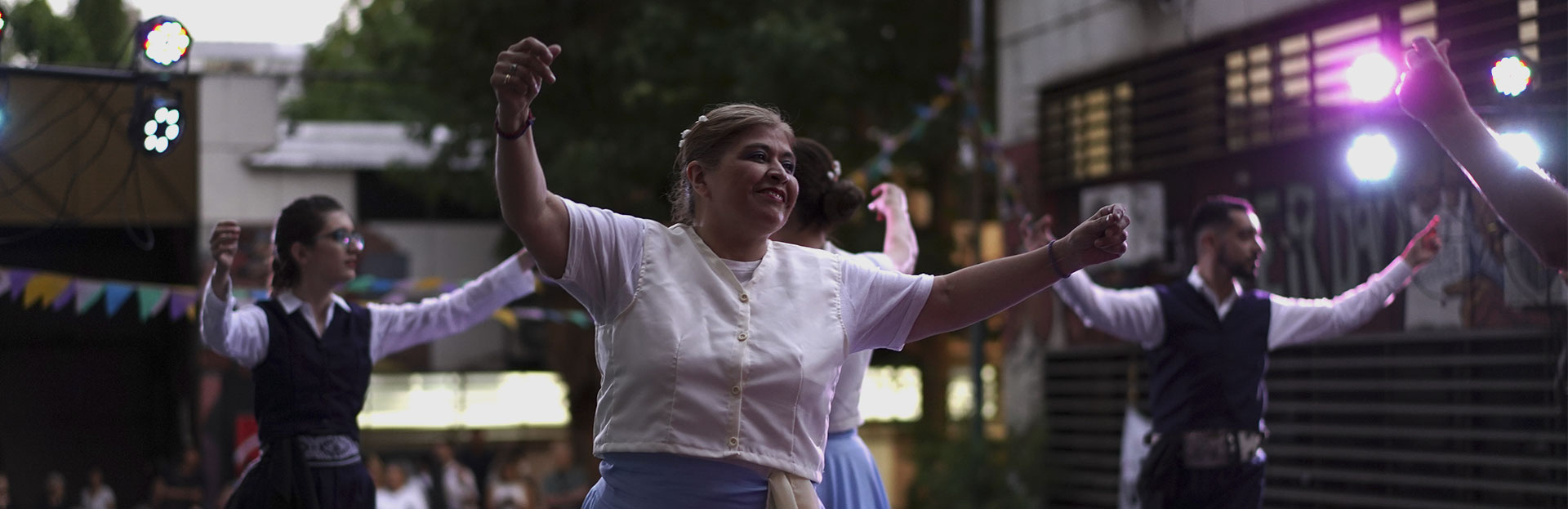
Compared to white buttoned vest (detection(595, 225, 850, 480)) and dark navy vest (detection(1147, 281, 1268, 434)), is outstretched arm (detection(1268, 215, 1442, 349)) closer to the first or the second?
dark navy vest (detection(1147, 281, 1268, 434))

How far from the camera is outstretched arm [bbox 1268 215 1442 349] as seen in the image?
18.4ft

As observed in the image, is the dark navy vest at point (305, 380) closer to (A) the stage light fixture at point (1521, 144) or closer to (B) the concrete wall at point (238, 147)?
(A) the stage light fixture at point (1521, 144)

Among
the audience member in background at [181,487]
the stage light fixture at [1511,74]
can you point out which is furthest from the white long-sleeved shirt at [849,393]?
the audience member in background at [181,487]

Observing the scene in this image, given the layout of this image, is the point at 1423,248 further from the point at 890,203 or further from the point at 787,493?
the point at 787,493

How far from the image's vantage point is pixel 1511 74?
5.61 meters

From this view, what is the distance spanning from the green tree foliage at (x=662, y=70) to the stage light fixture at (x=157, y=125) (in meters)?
6.60

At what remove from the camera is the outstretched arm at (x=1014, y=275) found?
2879 mm

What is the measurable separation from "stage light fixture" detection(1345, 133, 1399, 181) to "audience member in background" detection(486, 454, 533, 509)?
9.72 m

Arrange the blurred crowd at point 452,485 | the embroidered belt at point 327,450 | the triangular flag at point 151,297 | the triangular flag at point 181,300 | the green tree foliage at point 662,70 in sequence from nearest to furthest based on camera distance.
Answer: the embroidered belt at point 327,450 → the triangular flag at point 151,297 → the triangular flag at point 181,300 → the green tree foliage at point 662,70 → the blurred crowd at point 452,485

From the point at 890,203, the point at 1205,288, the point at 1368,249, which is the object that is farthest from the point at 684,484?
the point at 1368,249

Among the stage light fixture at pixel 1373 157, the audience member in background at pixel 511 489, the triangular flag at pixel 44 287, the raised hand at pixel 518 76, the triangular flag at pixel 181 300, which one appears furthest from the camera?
the audience member in background at pixel 511 489

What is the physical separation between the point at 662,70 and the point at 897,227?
28.6 ft

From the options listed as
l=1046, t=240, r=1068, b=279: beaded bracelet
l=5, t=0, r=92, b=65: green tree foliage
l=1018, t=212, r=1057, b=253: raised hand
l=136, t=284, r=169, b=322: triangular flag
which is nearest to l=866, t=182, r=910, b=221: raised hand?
l=1018, t=212, r=1057, b=253: raised hand

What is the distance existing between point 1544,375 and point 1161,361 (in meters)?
2.87
